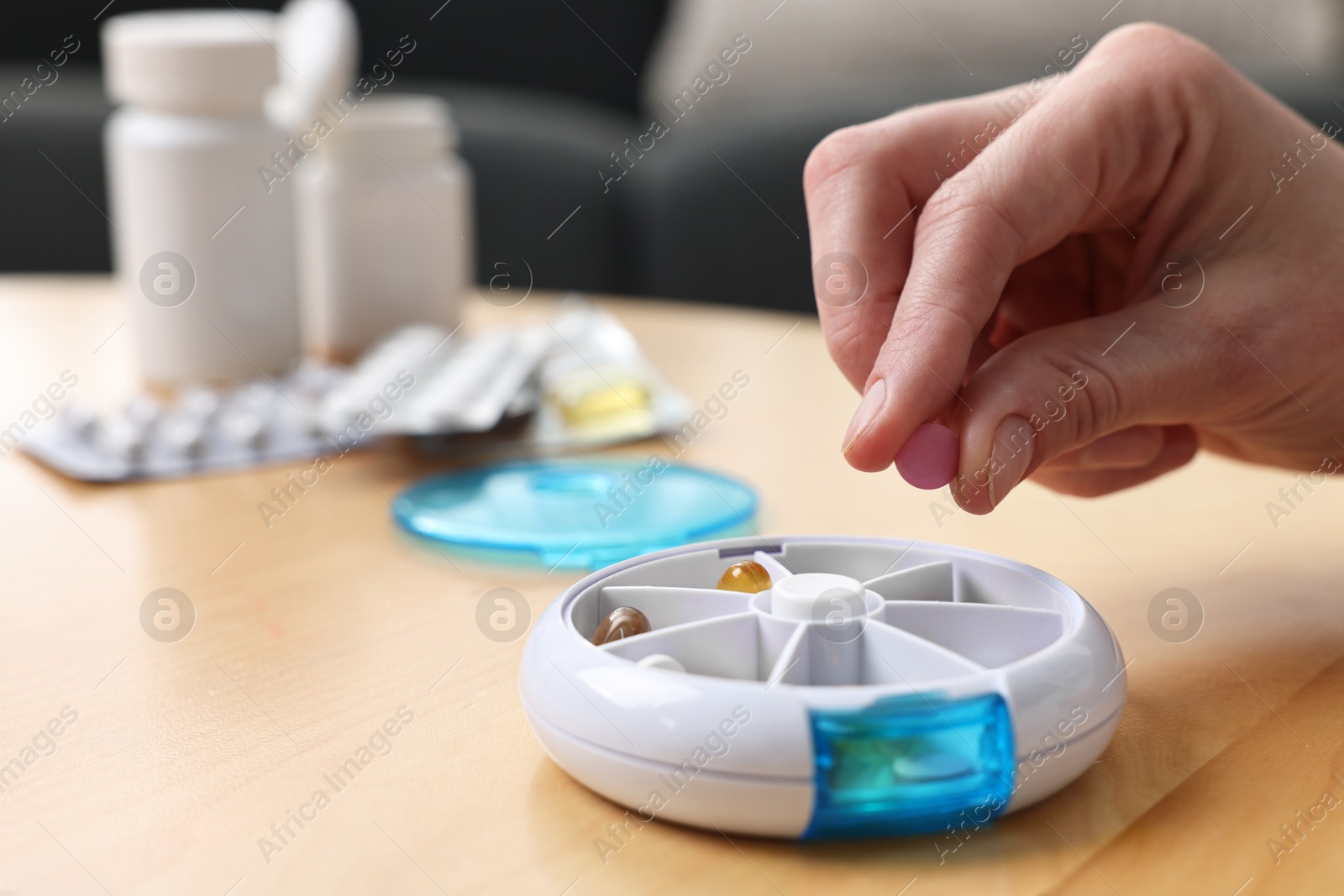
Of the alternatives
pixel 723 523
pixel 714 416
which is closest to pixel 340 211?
pixel 714 416

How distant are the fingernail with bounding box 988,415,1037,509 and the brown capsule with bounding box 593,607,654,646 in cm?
15

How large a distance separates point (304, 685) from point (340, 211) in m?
0.66

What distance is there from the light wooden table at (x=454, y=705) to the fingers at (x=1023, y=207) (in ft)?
0.47

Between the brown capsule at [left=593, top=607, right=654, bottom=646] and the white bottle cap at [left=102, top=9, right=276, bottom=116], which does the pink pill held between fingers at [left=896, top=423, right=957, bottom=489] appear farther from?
the white bottle cap at [left=102, top=9, right=276, bottom=116]

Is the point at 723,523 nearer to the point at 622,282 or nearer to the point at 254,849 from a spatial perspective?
the point at 254,849

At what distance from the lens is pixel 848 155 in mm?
595

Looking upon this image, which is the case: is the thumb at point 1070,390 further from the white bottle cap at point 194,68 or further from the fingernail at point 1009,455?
the white bottle cap at point 194,68

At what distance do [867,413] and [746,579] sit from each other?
8 centimetres

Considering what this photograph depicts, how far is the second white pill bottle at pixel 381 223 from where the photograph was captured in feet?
3.43

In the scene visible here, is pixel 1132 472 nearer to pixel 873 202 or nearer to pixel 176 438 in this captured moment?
pixel 873 202

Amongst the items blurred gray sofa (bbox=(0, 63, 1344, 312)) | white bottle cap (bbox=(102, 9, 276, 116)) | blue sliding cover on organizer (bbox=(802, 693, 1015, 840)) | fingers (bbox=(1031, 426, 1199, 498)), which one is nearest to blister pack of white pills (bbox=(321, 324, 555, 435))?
white bottle cap (bbox=(102, 9, 276, 116))

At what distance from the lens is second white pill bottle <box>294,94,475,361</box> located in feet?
3.43

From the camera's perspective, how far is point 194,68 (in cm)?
94

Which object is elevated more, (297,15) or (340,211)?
(297,15)
